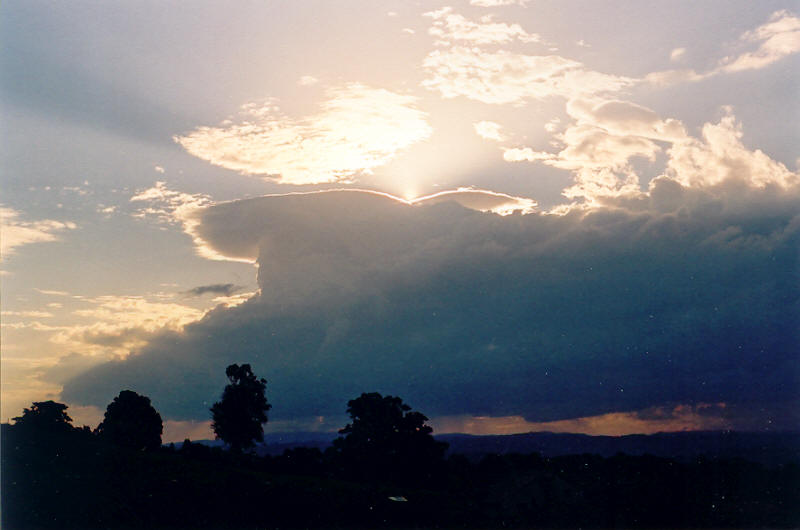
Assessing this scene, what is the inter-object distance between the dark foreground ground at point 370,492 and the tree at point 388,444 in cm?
95

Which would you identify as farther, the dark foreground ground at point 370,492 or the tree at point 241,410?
the tree at point 241,410

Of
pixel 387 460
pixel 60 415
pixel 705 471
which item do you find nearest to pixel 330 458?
pixel 387 460

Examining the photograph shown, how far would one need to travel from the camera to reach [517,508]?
2333 inches

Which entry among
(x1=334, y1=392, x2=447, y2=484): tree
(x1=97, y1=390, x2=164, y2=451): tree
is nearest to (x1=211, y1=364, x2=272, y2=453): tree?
(x1=97, y1=390, x2=164, y2=451): tree

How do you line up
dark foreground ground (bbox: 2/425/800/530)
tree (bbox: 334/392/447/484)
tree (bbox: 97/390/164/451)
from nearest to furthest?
dark foreground ground (bbox: 2/425/800/530) < tree (bbox: 334/392/447/484) < tree (bbox: 97/390/164/451)

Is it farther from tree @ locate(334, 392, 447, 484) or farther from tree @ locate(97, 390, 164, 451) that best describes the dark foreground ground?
tree @ locate(97, 390, 164, 451)

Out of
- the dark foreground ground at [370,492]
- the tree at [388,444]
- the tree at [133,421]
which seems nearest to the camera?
the dark foreground ground at [370,492]

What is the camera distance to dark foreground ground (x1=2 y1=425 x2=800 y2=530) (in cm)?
4025

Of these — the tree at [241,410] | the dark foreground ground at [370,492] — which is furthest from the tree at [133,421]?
the dark foreground ground at [370,492]

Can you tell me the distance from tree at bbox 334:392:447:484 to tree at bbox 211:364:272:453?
28607 millimetres

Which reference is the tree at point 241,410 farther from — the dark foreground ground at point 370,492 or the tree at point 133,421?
the dark foreground ground at point 370,492

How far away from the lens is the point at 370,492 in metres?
50.2

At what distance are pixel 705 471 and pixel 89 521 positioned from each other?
52415 millimetres

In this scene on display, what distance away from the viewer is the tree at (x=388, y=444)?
234 ft
